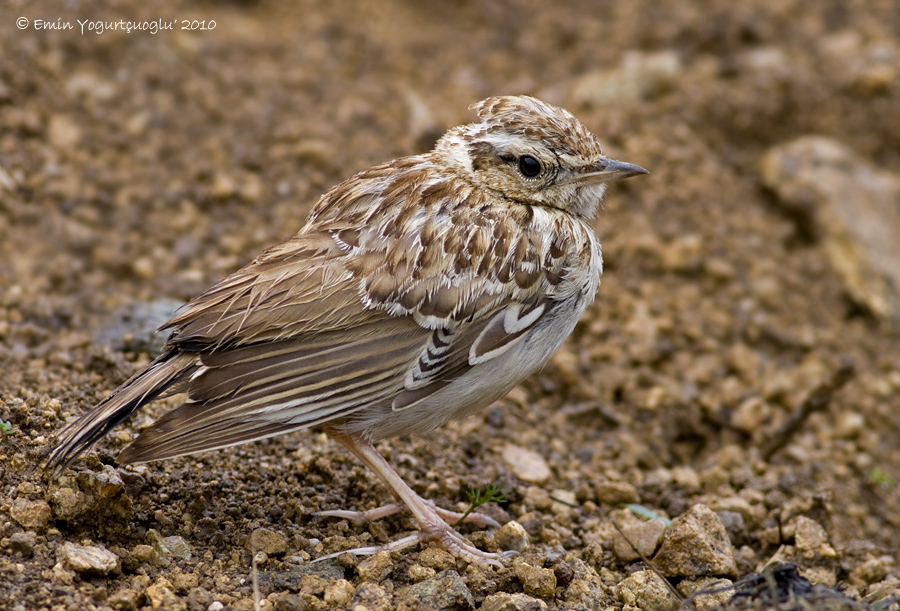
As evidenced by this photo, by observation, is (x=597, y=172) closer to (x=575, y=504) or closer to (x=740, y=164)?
(x=575, y=504)

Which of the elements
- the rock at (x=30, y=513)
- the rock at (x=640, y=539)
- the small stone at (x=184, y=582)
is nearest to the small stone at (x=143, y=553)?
the small stone at (x=184, y=582)

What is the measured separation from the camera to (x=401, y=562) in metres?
4.40

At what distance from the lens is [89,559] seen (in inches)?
153

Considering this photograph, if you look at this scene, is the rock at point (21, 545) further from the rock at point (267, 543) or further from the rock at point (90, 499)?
the rock at point (267, 543)

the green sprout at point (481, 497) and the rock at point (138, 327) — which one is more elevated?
the rock at point (138, 327)

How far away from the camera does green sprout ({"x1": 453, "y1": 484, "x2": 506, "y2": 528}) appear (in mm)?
4797

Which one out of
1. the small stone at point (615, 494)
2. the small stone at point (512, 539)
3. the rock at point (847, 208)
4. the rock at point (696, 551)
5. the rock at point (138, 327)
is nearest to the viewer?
the rock at point (696, 551)

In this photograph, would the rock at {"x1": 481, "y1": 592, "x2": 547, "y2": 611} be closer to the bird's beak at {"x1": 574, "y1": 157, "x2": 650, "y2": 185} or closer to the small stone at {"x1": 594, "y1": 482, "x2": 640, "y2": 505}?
the small stone at {"x1": 594, "y1": 482, "x2": 640, "y2": 505}

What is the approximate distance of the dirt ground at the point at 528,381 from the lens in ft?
14.2

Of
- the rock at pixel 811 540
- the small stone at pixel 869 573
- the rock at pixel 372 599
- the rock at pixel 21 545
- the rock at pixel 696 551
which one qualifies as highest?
the rock at pixel 21 545

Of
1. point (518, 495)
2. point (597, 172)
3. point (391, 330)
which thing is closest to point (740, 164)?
point (597, 172)

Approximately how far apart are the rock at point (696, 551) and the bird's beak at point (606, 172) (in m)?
1.74

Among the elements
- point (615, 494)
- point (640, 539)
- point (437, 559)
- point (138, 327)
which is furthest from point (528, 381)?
point (138, 327)

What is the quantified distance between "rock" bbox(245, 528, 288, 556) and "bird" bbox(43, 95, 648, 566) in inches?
14.8
